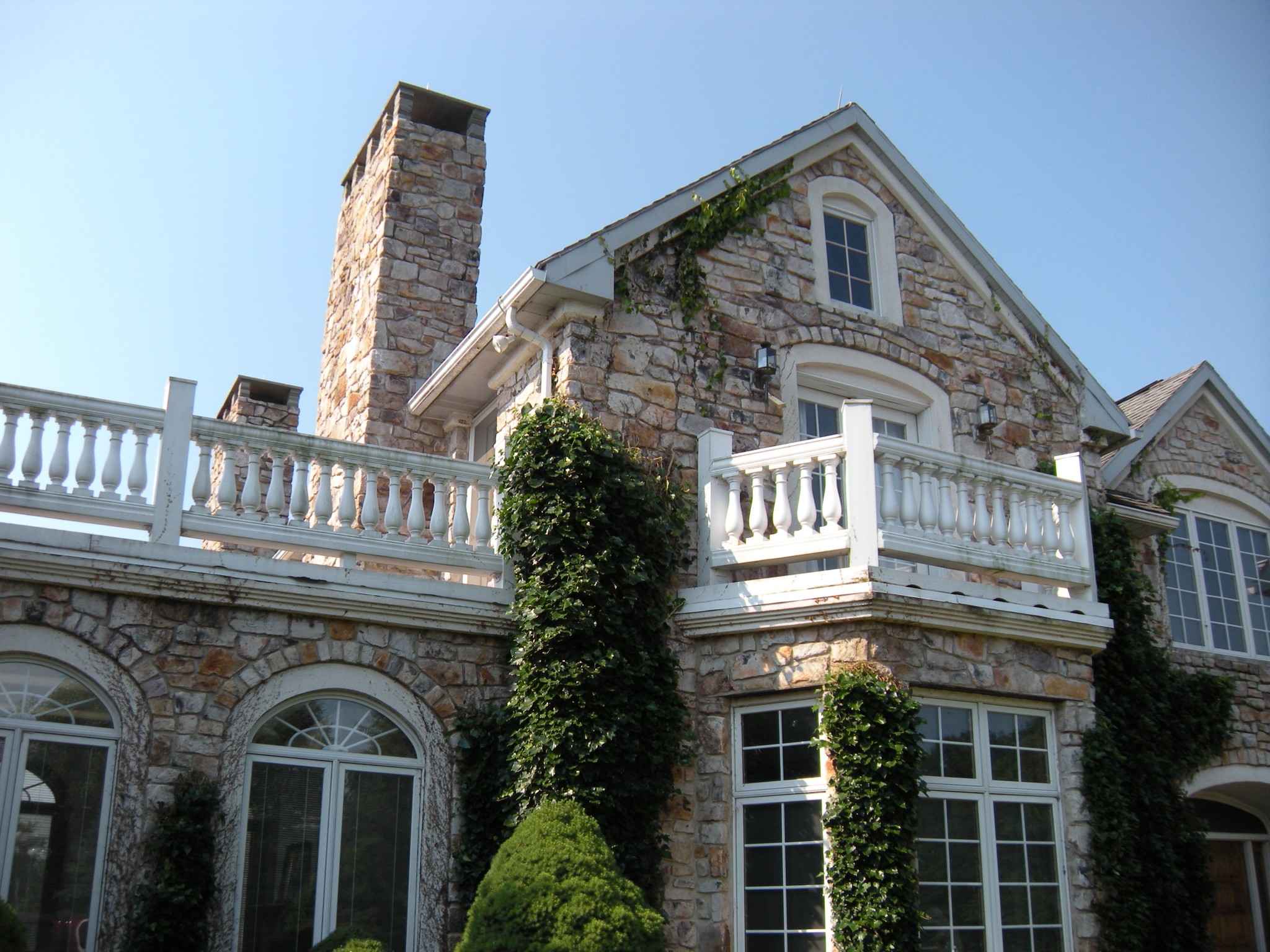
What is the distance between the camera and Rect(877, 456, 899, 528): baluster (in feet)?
27.9

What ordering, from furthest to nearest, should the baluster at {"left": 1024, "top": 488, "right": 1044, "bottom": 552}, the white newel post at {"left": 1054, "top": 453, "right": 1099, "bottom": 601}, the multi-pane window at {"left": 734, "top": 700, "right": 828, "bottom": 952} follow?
the white newel post at {"left": 1054, "top": 453, "right": 1099, "bottom": 601} → the baluster at {"left": 1024, "top": 488, "right": 1044, "bottom": 552} → the multi-pane window at {"left": 734, "top": 700, "right": 828, "bottom": 952}

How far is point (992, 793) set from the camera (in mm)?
8602

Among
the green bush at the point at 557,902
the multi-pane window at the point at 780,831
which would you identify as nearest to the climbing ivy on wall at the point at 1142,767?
the multi-pane window at the point at 780,831

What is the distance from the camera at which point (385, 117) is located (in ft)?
46.1

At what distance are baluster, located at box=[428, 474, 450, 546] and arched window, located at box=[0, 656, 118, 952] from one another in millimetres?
2479

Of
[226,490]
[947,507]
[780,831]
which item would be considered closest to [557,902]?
[780,831]

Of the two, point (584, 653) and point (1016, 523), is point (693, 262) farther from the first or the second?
point (584, 653)

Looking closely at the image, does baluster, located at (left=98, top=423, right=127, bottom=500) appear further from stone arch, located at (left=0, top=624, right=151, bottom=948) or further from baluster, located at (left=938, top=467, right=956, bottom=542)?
baluster, located at (left=938, top=467, right=956, bottom=542)

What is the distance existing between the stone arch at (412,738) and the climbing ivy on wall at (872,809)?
8.52 feet

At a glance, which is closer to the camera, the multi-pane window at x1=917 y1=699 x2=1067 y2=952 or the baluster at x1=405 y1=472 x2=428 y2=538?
the multi-pane window at x1=917 y1=699 x2=1067 y2=952

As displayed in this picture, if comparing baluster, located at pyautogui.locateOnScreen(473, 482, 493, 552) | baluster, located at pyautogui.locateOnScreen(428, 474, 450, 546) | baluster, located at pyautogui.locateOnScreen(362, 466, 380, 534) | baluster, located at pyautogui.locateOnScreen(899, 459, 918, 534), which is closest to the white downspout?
baluster, located at pyautogui.locateOnScreen(473, 482, 493, 552)

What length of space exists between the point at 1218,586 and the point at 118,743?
1045 centimetres

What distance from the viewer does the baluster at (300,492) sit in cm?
837

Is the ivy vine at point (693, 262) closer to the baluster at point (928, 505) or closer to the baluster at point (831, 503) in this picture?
the baluster at point (831, 503)
